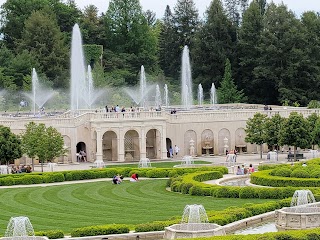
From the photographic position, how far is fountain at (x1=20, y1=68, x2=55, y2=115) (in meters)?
86.6

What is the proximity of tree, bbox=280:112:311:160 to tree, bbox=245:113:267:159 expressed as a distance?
178 inches

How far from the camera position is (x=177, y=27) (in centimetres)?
11162

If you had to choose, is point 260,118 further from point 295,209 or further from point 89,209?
point 295,209

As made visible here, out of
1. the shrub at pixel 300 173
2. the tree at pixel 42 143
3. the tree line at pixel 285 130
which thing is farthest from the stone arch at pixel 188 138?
the shrub at pixel 300 173

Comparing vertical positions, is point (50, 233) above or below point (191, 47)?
below

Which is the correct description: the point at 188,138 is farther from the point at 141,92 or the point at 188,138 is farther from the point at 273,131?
the point at 141,92

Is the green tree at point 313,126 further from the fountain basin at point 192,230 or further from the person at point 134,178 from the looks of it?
the fountain basin at point 192,230

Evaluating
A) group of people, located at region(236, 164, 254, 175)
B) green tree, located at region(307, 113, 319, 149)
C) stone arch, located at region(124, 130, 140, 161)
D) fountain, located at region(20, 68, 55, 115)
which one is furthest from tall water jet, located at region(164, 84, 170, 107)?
group of people, located at region(236, 164, 254, 175)

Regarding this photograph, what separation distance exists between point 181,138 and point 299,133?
13.0 m

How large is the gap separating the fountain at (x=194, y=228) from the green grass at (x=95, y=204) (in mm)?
5842

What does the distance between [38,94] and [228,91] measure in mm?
19045

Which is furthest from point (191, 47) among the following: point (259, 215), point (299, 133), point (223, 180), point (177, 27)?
point (259, 215)

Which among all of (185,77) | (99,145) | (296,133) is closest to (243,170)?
(296,133)

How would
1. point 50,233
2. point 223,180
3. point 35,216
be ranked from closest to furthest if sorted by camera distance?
1. point 50,233
2. point 35,216
3. point 223,180
